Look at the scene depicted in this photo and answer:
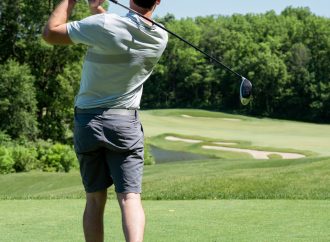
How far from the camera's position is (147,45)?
11.9ft

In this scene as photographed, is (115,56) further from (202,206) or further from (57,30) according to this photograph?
(202,206)

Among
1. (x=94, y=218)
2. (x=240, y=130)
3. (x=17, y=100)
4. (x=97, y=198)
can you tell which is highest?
(x=97, y=198)

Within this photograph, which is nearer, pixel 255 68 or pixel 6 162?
pixel 6 162

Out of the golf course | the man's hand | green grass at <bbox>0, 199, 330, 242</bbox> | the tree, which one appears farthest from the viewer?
the tree

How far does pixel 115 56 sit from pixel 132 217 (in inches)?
34.9

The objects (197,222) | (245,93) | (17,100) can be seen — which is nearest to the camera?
(245,93)

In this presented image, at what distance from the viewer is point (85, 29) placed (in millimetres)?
3436

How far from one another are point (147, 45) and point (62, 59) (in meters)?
26.4

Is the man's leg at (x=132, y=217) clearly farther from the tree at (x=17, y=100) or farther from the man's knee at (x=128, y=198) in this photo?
the tree at (x=17, y=100)

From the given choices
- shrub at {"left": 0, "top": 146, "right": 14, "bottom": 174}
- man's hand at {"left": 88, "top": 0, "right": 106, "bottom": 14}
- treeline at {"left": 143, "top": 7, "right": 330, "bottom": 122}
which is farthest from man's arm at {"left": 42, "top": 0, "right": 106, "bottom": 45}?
treeline at {"left": 143, "top": 7, "right": 330, "bottom": 122}

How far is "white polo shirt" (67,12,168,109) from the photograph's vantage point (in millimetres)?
3449

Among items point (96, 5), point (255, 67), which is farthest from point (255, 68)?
point (96, 5)

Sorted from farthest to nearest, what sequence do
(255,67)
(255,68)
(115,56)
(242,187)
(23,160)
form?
(255,68) → (255,67) → (23,160) → (242,187) → (115,56)

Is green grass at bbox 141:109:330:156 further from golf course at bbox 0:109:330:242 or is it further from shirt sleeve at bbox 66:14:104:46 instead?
shirt sleeve at bbox 66:14:104:46
